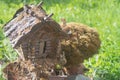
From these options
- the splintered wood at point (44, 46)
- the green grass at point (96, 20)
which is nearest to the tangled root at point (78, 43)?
the splintered wood at point (44, 46)

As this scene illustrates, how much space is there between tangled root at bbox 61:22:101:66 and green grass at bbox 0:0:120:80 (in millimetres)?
666

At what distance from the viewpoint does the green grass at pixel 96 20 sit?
5836mm

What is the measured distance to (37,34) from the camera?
4.55 meters

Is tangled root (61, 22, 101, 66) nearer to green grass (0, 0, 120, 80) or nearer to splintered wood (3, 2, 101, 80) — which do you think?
splintered wood (3, 2, 101, 80)

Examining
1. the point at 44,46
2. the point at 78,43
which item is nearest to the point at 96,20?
the point at 78,43

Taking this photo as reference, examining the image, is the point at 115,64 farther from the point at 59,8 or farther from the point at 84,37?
the point at 59,8

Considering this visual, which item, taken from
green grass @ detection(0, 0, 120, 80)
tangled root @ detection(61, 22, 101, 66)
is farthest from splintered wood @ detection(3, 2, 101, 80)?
green grass @ detection(0, 0, 120, 80)

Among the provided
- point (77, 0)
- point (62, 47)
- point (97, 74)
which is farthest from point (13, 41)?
point (77, 0)

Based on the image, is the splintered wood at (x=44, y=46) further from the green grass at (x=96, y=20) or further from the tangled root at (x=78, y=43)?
the green grass at (x=96, y=20)

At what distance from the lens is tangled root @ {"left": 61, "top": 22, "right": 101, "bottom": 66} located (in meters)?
4.95

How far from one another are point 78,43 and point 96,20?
3139 millimetres

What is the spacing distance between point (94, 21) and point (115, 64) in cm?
217

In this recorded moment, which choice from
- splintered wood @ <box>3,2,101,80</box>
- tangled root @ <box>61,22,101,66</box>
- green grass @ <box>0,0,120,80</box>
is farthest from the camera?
green grass @ <box>0,0,120,80</box>

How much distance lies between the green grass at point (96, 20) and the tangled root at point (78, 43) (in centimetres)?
67
